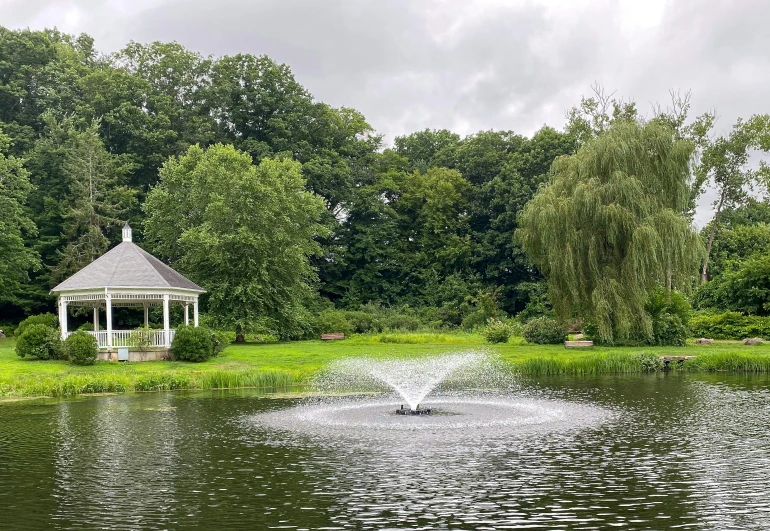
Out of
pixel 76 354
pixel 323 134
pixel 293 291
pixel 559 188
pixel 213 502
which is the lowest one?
pixel 213 502

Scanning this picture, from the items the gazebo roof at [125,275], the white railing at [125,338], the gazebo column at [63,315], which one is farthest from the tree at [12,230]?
the white railing at [125,338]

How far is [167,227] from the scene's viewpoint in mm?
46094

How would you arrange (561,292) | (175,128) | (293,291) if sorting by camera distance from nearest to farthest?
(561,292), (293,291), (175,128)

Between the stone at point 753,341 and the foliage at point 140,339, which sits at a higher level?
the foliage at point 140,339

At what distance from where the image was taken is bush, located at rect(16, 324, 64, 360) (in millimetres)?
31156

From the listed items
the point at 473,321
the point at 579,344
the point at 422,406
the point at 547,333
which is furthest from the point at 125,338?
the point at 473,321

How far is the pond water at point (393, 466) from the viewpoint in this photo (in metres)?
10.5

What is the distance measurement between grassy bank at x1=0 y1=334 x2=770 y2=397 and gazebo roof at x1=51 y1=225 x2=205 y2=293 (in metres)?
3.73

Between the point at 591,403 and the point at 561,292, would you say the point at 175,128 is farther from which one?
the point at 591,403

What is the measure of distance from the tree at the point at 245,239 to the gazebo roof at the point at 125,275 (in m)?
3.75

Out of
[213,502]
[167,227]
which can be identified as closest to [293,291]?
[167,227]

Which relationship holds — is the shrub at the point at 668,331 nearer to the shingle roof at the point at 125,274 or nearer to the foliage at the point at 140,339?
the shingle roof at the point at 125,274

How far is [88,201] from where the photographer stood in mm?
52688

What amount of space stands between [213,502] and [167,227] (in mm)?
36572
